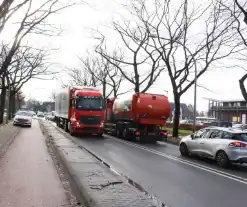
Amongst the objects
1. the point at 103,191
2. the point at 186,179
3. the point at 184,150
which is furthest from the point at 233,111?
the point at 103,191

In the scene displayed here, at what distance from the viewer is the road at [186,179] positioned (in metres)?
8.11

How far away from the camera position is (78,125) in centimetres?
2723

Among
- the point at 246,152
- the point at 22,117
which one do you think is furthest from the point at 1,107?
the point at 246,152

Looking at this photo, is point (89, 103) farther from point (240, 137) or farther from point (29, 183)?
point (29, 183)

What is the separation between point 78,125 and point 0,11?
52.7 feet

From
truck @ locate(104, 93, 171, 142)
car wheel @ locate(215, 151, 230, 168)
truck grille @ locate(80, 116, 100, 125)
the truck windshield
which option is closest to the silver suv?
car wheel @ locate(215, 151, 230, 168)

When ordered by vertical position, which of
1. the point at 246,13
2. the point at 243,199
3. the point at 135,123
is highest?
the point at 246,13

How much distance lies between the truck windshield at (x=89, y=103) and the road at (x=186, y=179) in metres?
12.0

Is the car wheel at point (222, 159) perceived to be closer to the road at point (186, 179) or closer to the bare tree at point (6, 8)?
the road at point (186, 179)

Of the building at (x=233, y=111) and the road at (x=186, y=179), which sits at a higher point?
the building at (x=233, y=111)

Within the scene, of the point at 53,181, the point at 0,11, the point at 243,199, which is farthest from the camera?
the point at 0,11

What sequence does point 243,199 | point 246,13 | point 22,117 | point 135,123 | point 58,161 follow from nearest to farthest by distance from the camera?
point 243,199 → point 58,161 → point 246,13 → point 135,123 → point 22,117

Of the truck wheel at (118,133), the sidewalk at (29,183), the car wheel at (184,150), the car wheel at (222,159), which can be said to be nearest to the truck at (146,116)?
the truck wheel at (118,133)

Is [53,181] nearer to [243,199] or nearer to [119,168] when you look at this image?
[119,168]
